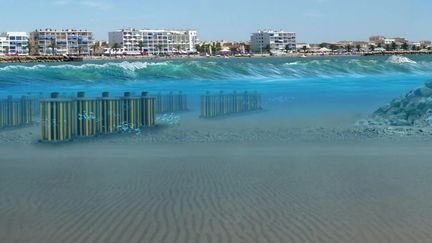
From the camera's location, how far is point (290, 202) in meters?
5.39

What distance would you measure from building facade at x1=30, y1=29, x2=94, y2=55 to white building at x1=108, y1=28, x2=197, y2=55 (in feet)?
27.7

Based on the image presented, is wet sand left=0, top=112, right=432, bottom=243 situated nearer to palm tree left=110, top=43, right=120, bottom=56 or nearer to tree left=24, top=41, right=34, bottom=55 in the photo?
tree left=24, top=41, right=34, bottom=55

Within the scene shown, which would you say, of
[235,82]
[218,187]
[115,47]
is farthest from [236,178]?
[115,47]

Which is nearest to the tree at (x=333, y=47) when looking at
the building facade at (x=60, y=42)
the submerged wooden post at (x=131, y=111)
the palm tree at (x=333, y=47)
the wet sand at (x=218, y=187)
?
the palm tree at (x=333, y=47)

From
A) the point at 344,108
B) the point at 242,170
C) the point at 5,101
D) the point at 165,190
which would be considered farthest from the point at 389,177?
the point at 5,101

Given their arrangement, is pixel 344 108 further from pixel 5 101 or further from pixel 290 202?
pixel 290 202

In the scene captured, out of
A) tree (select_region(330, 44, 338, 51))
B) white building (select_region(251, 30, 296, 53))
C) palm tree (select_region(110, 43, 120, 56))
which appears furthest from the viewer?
tree (select_region(330, 44, 338, 51))

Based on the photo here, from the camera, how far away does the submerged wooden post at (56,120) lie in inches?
364

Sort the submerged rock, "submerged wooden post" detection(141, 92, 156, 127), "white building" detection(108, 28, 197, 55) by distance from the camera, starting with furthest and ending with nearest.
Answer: "white building" detection(108, 28, 197, 55) → the submerged rock → "submerged wooden post" detection(141, 92, 156, 127)

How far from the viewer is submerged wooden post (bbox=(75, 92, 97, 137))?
949 cm

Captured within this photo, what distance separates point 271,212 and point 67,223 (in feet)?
5.30

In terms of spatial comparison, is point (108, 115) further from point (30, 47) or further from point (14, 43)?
point (14, 43)

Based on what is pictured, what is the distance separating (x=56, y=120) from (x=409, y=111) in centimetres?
635

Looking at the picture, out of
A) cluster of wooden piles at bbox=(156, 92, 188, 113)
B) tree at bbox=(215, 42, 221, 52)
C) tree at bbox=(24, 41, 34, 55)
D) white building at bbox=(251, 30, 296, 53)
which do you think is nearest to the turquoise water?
cluster of wooden piles at bbox=(156, 92, 188, 113)
